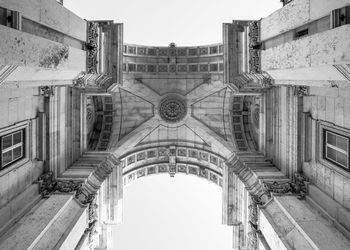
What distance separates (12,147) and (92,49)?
6.06 m

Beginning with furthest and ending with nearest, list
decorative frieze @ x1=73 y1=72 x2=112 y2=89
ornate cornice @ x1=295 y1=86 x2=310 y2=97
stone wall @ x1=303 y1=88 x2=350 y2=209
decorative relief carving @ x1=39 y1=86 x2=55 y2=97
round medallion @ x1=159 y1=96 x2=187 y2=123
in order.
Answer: round medallion @ x1=159 y1=96 x2=187 y2=123, decorative frieze @ x1=73 y1=72 x2=112 y2=89, decorative relief carving @ x1=39 y1=86 x2=55 y2=97, ornate cornice @ x1=295 y1=86 x2=310 y2=97, stone wall @ x1=303 y1=88 x2=350 y2=209

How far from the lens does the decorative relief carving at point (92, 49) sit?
15.3 m

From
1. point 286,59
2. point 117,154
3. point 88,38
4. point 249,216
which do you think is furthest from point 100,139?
point 286,59

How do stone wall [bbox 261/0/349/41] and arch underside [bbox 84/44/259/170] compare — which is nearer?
stone wall [bbox 261/0/349/41]

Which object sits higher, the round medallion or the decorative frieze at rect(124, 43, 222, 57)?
the decorative frieze at rect(124, 43, 222, 57)

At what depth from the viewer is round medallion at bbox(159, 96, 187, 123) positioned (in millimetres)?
27594

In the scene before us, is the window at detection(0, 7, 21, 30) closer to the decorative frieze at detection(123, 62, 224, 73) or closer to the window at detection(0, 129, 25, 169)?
the window at detection(0, 129, 25, 169)

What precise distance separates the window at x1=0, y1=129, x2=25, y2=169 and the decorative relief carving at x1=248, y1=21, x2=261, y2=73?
11.5 m

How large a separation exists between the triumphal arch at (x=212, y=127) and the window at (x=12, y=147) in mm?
63

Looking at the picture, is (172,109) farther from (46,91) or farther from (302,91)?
(302,91)

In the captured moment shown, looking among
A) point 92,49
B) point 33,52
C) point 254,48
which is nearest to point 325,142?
point 254,48

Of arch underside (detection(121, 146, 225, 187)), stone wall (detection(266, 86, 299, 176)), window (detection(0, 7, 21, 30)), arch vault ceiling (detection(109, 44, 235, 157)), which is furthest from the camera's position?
arch underside (detection(121, 146, 225, 187))

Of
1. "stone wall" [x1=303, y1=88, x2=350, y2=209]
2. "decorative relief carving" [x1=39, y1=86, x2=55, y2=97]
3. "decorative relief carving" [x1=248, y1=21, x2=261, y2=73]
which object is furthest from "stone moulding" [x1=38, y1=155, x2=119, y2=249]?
"stone wall" [x1=303, y1=88, x2=350, y2=209]

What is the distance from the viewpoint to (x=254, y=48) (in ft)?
51.9
